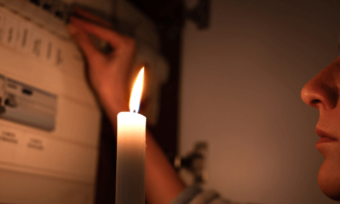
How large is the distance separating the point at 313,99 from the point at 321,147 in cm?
7

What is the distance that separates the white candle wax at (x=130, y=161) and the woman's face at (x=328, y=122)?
0.27m

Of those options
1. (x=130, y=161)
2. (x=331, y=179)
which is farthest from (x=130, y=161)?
(x=331, y=179)

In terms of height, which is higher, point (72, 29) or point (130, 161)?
point (72, 29)

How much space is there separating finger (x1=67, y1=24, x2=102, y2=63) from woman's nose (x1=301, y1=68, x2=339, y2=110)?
1.46 ft

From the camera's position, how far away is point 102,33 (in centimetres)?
70

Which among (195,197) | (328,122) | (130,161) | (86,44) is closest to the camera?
(130,161)

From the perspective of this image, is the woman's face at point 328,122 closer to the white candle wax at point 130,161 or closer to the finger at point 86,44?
the white candle wax at point 130,161

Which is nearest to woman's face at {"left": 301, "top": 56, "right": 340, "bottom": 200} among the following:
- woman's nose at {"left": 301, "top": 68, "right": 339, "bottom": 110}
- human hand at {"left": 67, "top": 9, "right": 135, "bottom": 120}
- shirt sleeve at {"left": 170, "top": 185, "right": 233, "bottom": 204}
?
woman's nose at {"left": 301, "top": 68, "right": 339, "bottom": 110}

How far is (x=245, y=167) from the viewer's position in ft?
2.58

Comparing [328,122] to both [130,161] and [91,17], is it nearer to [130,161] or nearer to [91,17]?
[130,161]

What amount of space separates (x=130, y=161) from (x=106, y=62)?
408 mm

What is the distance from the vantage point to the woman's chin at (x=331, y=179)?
0.42 meters

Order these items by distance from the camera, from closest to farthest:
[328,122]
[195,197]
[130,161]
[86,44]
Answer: [130,161] → [328,122] → [195,197] → [86,44]

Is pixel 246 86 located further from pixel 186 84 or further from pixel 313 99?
pixel 313 99
